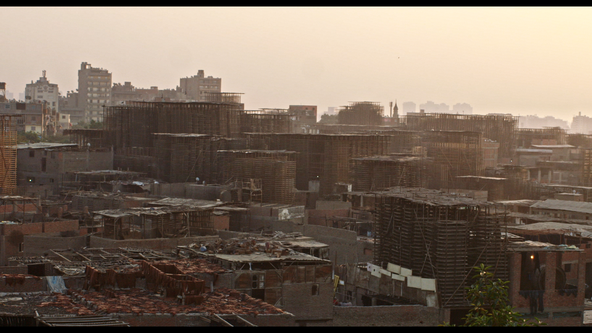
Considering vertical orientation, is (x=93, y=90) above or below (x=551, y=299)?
above

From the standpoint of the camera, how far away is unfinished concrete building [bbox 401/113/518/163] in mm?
67750

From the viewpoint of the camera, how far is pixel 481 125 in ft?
228

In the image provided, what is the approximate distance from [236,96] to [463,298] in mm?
49170

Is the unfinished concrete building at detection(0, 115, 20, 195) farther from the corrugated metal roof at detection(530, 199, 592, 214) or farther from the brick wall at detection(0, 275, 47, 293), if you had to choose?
the corrugated metal roof at detection(530, 199, 592, 214)

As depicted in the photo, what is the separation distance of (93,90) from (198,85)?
59.1ft

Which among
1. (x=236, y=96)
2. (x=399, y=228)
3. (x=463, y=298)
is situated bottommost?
(x=463, y=298)

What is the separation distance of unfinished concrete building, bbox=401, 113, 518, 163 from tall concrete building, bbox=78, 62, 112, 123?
185 feet

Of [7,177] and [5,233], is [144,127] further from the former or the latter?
[5,233]

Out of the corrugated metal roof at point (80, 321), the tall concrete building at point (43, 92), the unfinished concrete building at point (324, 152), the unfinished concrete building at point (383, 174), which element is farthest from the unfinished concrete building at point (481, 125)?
the tall concrete building at point (43, 92)

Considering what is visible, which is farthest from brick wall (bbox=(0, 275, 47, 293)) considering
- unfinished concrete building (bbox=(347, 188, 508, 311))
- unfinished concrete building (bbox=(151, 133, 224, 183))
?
unfinished concrete building (bbox=(151, 133, 224, 183))

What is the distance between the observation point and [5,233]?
1012 inches

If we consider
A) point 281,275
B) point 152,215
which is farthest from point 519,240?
point 152,215

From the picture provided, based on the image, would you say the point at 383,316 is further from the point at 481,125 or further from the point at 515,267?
the point at 481,125

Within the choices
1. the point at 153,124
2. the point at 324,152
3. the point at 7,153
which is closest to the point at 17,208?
the point at 7,153
